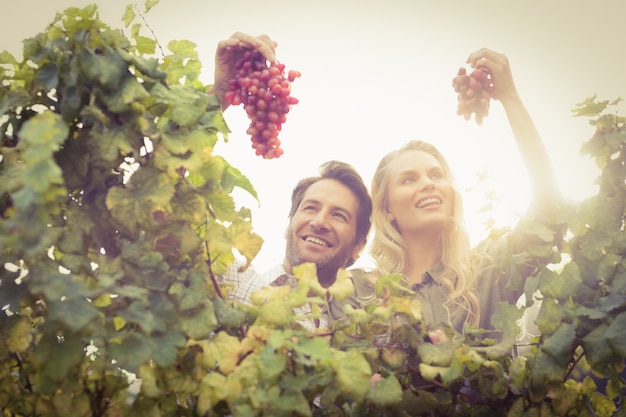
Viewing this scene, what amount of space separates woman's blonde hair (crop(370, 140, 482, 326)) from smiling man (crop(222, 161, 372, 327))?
0.20 m

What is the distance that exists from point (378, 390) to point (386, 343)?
14 centimetres

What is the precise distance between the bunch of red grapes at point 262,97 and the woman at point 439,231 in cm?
103

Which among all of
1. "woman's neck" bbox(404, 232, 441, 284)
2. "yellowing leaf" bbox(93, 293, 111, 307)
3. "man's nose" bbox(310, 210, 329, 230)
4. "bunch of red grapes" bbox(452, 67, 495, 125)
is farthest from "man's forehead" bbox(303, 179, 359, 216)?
"yellowing leaf" bbox(93, 293, 111, 307)

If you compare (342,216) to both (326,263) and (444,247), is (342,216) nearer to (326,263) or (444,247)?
(326,263)

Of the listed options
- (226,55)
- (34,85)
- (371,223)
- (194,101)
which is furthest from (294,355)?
(371,223)

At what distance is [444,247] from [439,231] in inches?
5.2

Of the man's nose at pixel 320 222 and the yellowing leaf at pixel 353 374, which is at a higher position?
the man's nose at pixel 320 222

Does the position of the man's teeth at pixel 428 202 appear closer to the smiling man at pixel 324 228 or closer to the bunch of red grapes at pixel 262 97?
the smiling man at pixel 324 228

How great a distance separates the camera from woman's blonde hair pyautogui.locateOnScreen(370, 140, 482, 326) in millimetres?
2594

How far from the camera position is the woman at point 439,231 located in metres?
2.22

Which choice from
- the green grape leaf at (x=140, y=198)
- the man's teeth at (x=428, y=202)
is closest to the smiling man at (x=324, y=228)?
the man's teeth at (x=428, y=202)

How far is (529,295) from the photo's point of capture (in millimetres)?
1033

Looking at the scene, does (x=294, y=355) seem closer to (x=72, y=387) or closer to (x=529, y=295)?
(x=72, y=387)

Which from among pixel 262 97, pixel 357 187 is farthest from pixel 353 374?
pixel 357 187
